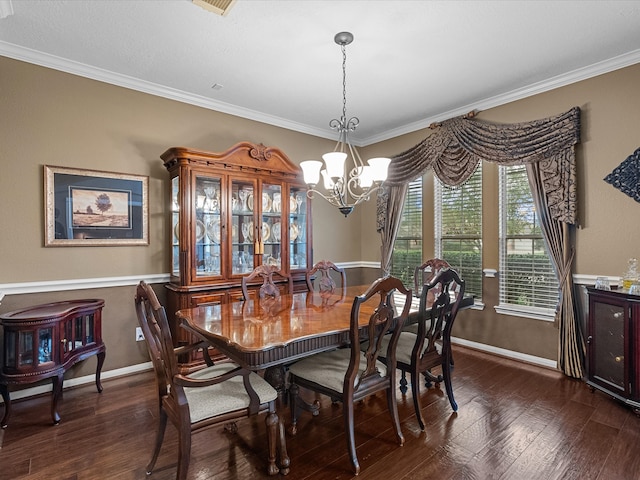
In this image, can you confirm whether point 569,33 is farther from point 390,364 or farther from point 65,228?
point 65,228

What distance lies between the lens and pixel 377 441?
2.15 m

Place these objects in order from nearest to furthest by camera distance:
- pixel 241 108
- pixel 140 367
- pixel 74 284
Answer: pixel 74 284 → pixel 140 367 → pixel 241 108

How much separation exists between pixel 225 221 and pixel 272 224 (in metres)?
0.57

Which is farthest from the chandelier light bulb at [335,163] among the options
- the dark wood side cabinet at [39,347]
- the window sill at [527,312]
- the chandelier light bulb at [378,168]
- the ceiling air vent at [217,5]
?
the window sill at [527,312]

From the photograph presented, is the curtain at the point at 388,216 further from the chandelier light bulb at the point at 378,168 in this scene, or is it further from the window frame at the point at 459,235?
the chandelier light bulb at the point at 378,168

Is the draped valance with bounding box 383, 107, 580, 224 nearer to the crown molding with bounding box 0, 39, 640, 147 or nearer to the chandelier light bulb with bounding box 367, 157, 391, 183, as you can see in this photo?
the crown molding with bounding box 0, 39, 640, 147

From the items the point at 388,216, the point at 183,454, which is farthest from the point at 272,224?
the point at 183,454

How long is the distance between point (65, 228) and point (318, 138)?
3.18 m

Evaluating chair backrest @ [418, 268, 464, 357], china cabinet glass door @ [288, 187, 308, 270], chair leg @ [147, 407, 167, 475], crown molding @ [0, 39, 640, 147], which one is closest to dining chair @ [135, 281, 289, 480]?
chair leg @ [147, 407, 167, 475]

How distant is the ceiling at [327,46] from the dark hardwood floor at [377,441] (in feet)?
9.19

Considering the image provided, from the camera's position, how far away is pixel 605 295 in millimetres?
2697

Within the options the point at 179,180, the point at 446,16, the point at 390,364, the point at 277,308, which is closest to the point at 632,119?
the point at 446,16

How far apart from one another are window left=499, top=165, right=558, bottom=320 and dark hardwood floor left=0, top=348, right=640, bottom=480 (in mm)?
875

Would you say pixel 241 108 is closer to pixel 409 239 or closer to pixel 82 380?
pixel 409 239
